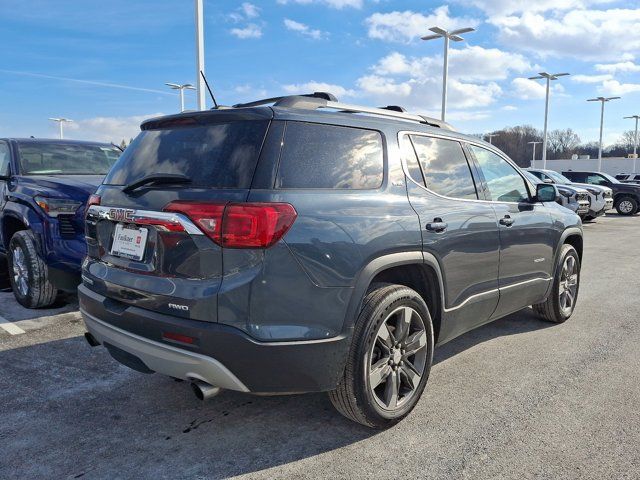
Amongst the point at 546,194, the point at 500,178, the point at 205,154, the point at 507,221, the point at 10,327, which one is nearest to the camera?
the point at 205,154

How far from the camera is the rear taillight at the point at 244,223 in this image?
243 cm

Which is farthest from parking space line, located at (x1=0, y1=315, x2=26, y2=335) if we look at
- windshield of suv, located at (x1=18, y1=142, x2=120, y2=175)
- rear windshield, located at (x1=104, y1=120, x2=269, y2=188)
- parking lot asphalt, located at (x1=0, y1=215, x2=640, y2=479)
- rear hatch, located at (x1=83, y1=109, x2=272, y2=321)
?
rear windshield, located at (x1=104, y1=120, x2=269, y2=188)

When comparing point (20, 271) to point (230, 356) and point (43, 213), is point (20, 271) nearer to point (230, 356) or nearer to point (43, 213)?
point (43, 213)

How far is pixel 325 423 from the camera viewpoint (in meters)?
3.11

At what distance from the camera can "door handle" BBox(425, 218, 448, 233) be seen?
3.19 meters

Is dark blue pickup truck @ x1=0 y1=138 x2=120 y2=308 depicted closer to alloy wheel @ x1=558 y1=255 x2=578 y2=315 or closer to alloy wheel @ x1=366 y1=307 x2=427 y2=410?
alloy wheel @ x1=366 y1=307 x2=427 y2=410

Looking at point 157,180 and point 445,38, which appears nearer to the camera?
point 157,180

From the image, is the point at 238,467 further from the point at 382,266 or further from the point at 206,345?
the point at 382,266

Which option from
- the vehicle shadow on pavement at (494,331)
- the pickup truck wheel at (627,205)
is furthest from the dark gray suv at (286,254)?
the pickup truck wheel at (627,205)

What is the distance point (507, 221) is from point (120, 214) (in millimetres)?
2802

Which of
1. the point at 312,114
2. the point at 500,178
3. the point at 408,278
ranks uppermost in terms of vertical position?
the point at 312,114

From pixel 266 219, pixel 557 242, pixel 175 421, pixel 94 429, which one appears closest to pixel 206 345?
pixel 266 219

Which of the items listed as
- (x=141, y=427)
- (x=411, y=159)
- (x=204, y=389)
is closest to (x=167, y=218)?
(x=204, y=389)

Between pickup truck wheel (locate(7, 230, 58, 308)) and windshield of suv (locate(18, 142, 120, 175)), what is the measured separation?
0.92 m
